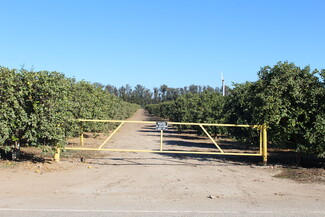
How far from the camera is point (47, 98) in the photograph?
9.88 meters

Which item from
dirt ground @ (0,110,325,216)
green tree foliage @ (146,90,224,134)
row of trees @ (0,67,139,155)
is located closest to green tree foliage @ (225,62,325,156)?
dirt ground @ (0,110,325,216)

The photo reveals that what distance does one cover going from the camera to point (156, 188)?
7977mm

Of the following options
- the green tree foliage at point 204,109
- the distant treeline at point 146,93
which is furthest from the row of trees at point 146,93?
the green tree foliage at point 204,109

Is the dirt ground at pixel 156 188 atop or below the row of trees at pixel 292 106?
below

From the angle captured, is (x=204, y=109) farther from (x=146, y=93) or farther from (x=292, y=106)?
(x=146, y=93)

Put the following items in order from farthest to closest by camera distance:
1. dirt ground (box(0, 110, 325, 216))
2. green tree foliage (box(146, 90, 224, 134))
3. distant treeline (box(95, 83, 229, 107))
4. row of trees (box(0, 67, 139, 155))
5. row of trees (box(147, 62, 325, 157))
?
distant treeline (box(95, 83, 229, 107))
green tree foliage (box(146, 90, 224, 134))
row of trees (box(147, 62, 325, 157))
row of trees (box(0, 67, 139, 155))
dirt ground (box(0, 110, 325, 216))

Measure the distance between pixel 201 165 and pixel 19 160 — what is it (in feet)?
20.2

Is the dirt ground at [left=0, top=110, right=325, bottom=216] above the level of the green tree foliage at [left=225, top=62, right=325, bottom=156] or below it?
below

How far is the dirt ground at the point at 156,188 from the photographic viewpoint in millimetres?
6090

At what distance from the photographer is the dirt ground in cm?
609

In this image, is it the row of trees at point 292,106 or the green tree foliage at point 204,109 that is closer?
the row of trees at point 292,106

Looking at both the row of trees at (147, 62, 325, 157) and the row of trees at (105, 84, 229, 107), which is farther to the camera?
the row of trees at (105, 84, 229, 107)

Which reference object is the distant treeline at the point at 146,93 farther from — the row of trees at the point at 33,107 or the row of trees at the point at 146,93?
the row of trees at the point at 33,107

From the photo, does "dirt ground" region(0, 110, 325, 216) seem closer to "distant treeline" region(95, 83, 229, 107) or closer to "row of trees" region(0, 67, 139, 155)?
"row of trees" region(0, 67, 139, 155)
